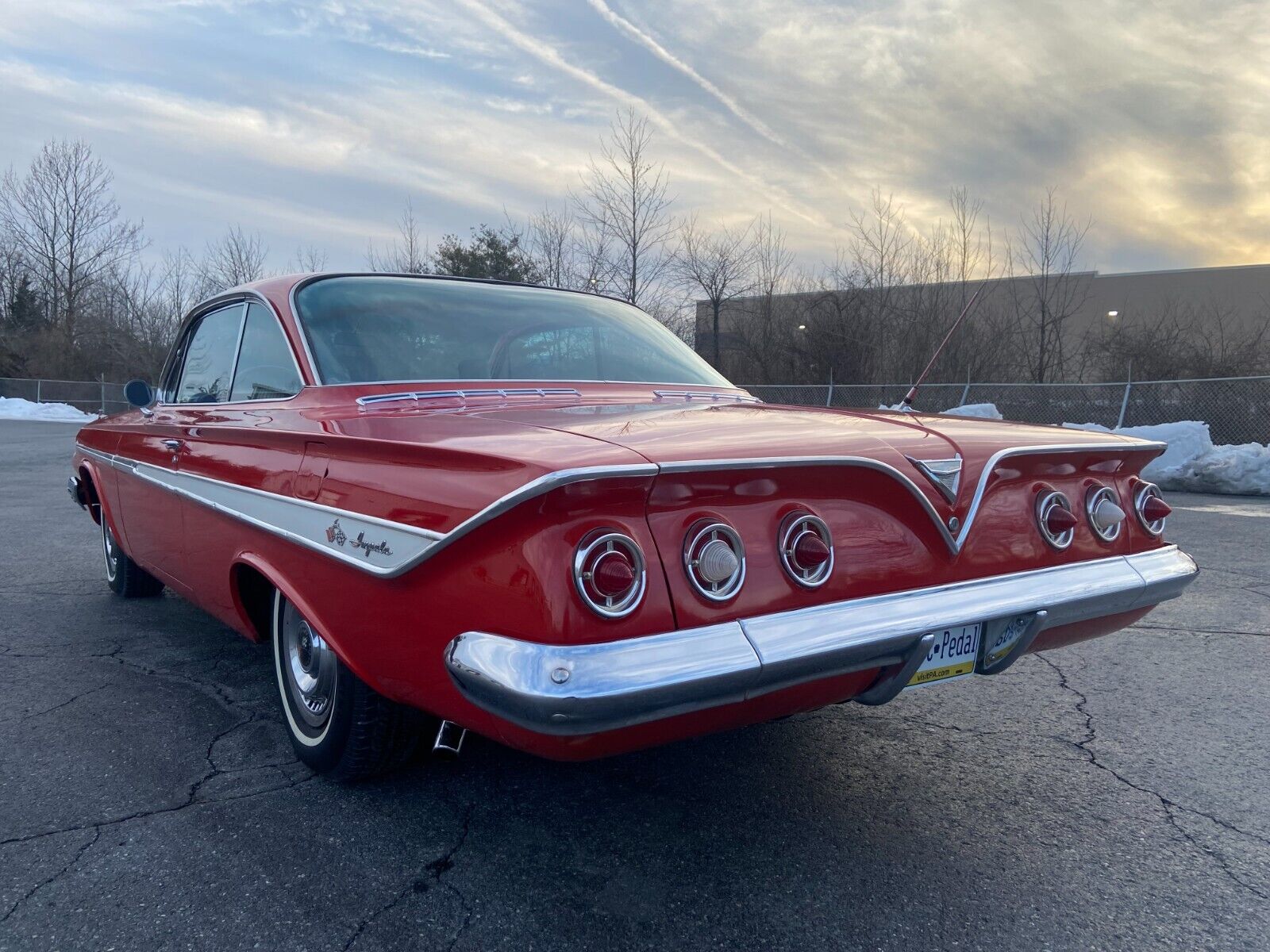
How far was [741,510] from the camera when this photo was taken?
2.08 metres

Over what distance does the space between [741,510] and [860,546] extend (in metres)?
0.36

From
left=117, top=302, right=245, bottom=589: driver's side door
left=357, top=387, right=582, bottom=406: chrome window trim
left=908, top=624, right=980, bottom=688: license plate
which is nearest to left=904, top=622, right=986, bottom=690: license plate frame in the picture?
left=908, top=624, right=980, bottom=688: license plate

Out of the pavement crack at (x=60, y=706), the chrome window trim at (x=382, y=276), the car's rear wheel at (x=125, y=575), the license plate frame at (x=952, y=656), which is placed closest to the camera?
the license plate frame at (x=952, y=656)

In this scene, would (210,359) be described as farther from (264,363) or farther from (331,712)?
(331,712)

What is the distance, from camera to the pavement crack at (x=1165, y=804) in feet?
7.83

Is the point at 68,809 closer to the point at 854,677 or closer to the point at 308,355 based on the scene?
the point at 308,355

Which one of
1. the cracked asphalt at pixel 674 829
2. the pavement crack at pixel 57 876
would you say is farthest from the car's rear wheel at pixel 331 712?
the pavement crack at pixel 57 876

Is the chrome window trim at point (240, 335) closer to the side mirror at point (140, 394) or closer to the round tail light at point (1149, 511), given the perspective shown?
the side mirror at point (140, 394)

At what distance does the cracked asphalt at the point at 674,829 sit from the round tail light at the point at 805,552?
2.69ft

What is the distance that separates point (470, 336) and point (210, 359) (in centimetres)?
167

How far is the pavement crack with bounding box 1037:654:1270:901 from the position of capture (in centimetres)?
239

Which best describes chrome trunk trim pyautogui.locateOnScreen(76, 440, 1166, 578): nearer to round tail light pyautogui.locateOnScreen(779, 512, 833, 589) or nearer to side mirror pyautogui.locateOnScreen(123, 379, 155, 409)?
round tail light pyautogui.locateOnScreen(779, 512, 833, 589)

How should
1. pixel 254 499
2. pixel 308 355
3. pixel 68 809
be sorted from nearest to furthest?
pixel 68 809, pixel 254 499, pixel 308 355

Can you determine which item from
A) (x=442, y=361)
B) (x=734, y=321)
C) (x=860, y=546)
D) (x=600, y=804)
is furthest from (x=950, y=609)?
(x=734, y=321)
